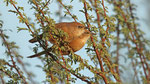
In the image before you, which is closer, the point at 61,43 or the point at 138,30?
the point at 61,43

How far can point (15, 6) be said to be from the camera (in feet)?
4.96

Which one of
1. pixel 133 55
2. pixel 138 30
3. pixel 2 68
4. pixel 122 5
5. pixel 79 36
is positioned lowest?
pixel 2 68

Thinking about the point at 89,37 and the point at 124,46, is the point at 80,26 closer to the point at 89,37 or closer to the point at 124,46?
the point at 89,37

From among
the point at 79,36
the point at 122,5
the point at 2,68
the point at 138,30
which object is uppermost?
the point at 122,5

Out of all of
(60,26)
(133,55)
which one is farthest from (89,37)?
(133,55)

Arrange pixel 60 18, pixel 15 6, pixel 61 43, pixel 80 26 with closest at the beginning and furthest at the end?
pixel 15 6 < pixel 61 43 < pixel 80 26 < pixel 60 18

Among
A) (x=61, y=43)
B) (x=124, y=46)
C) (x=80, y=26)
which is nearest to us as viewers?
(x=61, y=43)

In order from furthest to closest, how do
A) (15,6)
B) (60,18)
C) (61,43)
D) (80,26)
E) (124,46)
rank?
(124,46)
(60,18)
(80,26)
(61,43)
(15,6)

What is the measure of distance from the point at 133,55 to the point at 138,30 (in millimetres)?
270

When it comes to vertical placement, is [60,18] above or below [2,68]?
above

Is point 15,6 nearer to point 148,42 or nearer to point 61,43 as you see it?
point 61,43

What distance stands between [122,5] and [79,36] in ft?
3.91

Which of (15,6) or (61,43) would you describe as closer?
(15,6)

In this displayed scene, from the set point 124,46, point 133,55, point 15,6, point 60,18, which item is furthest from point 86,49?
point 124,46
